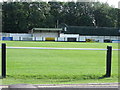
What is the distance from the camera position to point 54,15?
77.8 metres

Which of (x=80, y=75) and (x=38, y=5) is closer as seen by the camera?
(x=80, y=75)

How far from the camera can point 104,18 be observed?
78.1 meters

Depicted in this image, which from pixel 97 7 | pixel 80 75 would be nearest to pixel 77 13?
pixel 97 7

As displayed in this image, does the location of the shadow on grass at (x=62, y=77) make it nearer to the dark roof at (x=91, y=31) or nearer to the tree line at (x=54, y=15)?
the tree line at (x=54, y=15)

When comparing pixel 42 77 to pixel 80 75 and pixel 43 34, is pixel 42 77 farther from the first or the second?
pixel 43 34

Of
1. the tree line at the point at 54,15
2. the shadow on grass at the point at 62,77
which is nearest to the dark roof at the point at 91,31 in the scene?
the tree line at the point at 54,15

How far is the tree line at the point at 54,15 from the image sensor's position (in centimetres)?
6969

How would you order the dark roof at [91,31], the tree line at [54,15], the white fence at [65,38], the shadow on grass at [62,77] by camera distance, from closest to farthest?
1. the shadow on grass at [62,77]
2. the white fence at [65,38]
3. the tree line at [54,15]
4. the dark roof at [91,31]

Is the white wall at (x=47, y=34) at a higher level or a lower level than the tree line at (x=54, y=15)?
lower

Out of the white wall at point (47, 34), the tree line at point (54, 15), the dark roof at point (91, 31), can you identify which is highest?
the tree line at point (54, 15)

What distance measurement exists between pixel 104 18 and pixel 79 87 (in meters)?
76.1

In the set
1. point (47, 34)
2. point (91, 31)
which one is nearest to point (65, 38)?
point (47, 34)

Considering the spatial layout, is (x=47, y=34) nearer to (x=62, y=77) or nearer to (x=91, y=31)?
(x=91, y=31)

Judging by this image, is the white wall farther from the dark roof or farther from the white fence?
the dark roof
